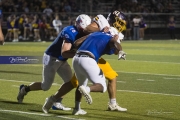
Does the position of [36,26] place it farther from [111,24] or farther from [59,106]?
[111,24]

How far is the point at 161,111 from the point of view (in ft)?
27.9

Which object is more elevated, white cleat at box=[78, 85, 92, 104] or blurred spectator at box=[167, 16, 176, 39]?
white cleat at box=[78, 85, 92, 104]

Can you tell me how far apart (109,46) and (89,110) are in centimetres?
143

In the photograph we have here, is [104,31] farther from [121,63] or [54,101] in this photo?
[121,63]

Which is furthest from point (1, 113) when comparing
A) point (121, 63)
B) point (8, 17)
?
point (8, 17)

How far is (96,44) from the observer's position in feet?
24.8

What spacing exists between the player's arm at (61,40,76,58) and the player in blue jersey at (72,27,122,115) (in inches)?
Answer: 13.8

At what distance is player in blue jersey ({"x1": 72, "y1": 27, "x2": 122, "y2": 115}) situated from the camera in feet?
24.2

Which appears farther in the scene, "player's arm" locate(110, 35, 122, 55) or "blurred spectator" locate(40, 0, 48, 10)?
"blurred spectator" locate(40, 0, 48, 10)

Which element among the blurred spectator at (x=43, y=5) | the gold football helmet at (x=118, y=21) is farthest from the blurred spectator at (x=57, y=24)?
the gold football helmet at (x=118, y=21)

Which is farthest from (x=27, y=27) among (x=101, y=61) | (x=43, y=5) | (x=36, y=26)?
(x=101, y=61)

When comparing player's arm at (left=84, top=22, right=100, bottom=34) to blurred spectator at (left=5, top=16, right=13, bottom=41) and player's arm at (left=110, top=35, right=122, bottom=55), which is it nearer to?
player's arm at (left=110, top=35, right=122, bottom=55)

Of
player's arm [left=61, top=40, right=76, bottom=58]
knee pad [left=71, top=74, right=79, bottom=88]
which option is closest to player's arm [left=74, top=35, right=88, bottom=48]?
player's arm [left=61, top=40, right=76, bottom=58]

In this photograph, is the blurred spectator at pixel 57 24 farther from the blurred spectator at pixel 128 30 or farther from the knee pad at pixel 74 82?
the knee pad at pixel 74 82
